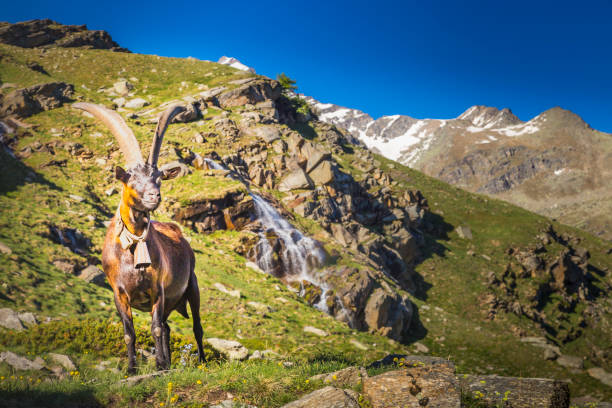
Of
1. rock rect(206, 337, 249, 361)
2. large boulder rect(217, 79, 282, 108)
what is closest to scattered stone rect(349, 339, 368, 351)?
rock rect(206, 337, 249, 361)

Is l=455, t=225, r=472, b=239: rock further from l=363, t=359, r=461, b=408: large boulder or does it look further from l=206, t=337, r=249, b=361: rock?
l=363, t=359, r=461, b=408: large boulder

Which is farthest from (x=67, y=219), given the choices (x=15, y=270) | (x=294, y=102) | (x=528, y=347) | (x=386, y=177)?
(x=294, y=102)

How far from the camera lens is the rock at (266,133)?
41.7 metres

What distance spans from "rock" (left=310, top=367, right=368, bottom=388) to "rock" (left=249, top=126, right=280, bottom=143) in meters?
37.3

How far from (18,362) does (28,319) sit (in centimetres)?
303

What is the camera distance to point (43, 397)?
15.1 feet

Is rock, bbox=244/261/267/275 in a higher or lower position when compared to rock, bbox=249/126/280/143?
lower

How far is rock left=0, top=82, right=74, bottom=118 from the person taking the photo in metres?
32.5

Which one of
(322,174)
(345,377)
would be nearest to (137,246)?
(345,377)

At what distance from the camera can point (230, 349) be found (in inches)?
463

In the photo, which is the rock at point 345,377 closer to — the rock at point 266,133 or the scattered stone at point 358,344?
the scattered stone at point 358,344

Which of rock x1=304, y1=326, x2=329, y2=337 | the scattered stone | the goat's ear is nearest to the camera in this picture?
the goat's ear

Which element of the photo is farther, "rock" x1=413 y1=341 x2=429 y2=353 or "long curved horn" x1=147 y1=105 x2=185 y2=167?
"rock" x1=413 y1=341 x2=429 y2=353

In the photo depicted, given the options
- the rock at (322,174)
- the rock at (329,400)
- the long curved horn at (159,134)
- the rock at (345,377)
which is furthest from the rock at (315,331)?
the rock at (322,174)
